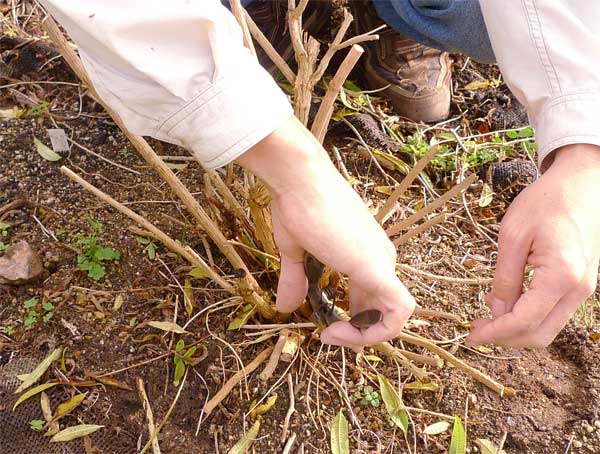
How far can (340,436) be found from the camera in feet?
3.59

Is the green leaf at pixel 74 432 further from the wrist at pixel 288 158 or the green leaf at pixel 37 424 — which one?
the wrist at pixel 288 158

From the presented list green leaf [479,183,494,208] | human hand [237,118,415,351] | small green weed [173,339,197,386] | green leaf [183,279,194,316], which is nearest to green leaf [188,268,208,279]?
green leaf [183,279,194,316]

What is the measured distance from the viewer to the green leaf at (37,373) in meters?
1.12

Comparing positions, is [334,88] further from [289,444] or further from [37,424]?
[37,424]

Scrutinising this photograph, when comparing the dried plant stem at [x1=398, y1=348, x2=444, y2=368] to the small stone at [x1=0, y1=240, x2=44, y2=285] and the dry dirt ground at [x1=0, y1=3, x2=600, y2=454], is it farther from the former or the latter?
the small stone at [x1=0, y1=240, x2=44, y2=285]

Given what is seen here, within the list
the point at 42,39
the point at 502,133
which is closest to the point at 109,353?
the point at 42,39

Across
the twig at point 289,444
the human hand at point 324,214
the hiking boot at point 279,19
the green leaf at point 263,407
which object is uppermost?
the human hand at point 324,214

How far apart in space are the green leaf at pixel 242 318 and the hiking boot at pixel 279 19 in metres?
0.76

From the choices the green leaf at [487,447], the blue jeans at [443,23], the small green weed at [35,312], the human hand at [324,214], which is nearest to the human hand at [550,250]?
the human hand at [324,214]

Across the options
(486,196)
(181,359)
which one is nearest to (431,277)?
(486,196)

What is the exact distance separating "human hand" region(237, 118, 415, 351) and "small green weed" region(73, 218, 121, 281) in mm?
598

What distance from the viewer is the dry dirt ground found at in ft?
3.68

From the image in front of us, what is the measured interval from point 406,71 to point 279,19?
37 cm

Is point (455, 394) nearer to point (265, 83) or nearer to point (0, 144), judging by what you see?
point (265, 83)
